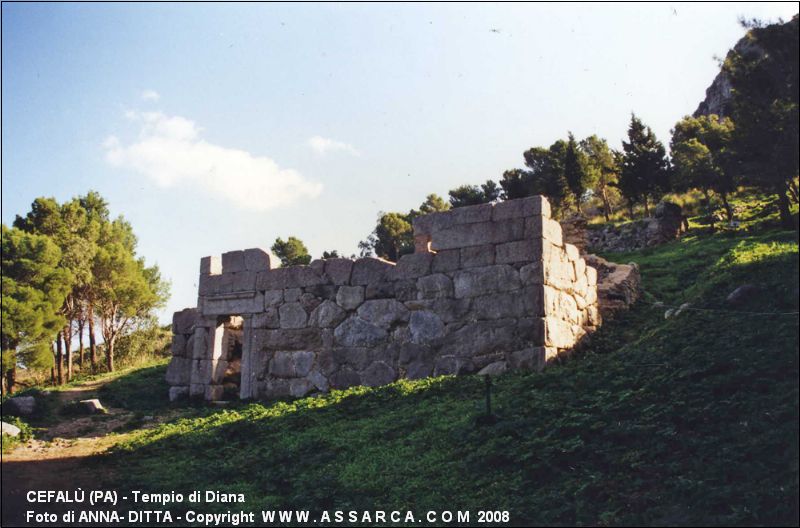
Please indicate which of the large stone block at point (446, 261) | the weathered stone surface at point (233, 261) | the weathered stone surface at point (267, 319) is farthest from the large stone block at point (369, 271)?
the weathered stone surface at point (233, 261)

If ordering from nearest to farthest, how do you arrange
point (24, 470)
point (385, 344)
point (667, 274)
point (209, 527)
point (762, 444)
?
1. point (762, 444)
2. point (209, 527)
3. point (24, 470)
4. point (385, 344)
5. point (667, 274)

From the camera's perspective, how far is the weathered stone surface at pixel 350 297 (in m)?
13.7

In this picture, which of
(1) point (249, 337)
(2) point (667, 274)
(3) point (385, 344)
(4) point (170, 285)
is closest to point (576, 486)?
(3) point (385, 344)

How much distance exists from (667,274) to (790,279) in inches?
299

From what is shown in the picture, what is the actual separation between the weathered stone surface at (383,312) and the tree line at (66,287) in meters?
14.6

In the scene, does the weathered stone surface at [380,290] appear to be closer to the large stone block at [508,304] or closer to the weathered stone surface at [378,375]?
the weathered stone surface at [378,375]

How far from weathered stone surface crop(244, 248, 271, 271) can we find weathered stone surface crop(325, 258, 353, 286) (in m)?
1.62

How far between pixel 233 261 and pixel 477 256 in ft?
19.8

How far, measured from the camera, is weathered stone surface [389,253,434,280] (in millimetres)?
13047

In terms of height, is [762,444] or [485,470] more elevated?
[762,444]

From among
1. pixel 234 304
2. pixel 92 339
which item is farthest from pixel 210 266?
pixel 92 339

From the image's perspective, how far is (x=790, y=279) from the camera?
9.89 m

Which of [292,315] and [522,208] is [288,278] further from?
[522,208]

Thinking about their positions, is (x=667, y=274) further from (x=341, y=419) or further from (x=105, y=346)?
(x=105, y=346)
